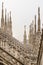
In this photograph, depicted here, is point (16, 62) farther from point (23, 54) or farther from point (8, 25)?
point (8, 25)

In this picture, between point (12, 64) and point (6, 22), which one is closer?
point (12, 64)

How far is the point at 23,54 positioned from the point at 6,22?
2042cm

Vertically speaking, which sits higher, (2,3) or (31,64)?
(2,3)

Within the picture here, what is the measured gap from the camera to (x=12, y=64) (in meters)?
13.0

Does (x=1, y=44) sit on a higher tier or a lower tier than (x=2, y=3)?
lower

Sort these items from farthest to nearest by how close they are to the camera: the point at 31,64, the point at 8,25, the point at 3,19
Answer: the point at 8,25 < the point at 3,19 < the point at 31,64

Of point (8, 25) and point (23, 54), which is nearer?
point (23, 54)

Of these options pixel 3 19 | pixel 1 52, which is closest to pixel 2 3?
pixel 3 19

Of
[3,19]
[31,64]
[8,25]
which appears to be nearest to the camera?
[31,64]

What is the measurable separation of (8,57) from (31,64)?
1365 millimetres

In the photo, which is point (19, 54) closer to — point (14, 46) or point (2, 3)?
point (14, 46)

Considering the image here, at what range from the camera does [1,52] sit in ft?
43.2

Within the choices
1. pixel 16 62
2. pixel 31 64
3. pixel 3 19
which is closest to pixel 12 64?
pixel 16 62

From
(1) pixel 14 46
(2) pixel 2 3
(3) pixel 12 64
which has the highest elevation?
(2) pixel 2 3
